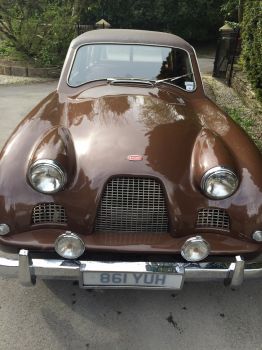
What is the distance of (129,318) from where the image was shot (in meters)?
2.64

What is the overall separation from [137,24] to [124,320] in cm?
1821

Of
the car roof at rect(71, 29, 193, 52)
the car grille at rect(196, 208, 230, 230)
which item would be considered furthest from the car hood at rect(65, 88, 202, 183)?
the car roof at rect(71, 29, 193, 52)

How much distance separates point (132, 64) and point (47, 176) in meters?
1.91

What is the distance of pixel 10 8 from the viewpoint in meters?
10.0

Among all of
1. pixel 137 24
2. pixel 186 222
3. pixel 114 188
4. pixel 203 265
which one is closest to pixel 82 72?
pixel 114 188

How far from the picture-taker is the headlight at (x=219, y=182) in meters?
2.40

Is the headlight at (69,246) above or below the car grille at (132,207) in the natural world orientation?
below

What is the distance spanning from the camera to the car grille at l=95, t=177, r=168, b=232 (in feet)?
7.97

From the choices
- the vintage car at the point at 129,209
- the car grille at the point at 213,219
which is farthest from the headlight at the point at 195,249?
the car grille at the point at 213,219

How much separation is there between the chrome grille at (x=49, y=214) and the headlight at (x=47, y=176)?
4.1 inches

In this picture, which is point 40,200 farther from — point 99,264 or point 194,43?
point 194,43

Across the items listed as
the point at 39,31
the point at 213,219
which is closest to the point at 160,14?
the point at 39,31

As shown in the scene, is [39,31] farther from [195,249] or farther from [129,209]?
[195,249]

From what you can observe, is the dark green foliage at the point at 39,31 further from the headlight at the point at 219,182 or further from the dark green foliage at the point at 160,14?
the headlight at the point at 219,182
